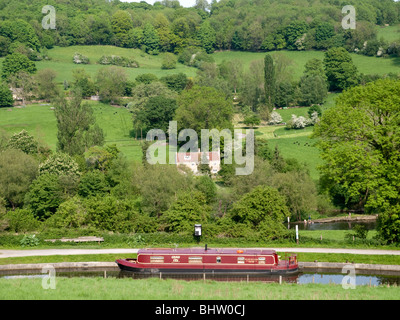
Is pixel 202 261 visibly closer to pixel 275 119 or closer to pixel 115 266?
pixel 115 266

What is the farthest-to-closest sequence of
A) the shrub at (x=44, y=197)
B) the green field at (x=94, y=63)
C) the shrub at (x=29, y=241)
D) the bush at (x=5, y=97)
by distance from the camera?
the green field at (x=94, y=63) → the bush at (x=5, y=97) → the shrub at (x=44, y=197) → the shrub at (x=29, y=241)

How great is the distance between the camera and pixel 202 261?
47.3m

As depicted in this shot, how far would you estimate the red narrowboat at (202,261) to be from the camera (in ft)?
153

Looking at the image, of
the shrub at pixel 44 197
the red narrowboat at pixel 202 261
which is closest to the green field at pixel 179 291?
the red narrowboat at pixel 202 261

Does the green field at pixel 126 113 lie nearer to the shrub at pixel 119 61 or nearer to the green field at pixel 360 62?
the green field at pixel 360 62

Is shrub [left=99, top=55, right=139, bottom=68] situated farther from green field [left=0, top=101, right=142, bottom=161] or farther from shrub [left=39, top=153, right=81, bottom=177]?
shrub [left=39, top=153, right=81, bottom=177]

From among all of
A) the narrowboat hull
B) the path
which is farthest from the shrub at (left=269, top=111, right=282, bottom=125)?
the narrowboat hull

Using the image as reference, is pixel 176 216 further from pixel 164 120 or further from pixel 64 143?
pixel 164 120

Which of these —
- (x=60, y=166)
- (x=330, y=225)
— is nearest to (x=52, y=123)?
(x=60, y=166)

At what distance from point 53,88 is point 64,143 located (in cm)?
6911
